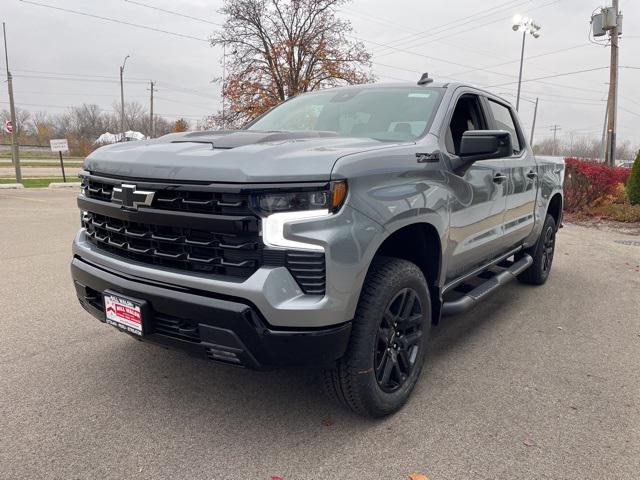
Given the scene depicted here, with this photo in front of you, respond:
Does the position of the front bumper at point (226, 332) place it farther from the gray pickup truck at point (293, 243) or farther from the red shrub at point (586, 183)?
the red shrub at point (586, 183)

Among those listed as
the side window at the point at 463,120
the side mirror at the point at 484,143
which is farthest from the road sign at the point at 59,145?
the side mirror at the point at 484,143

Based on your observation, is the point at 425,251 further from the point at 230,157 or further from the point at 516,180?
the point at 516,180

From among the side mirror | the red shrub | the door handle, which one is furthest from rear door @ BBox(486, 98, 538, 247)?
the red shrub

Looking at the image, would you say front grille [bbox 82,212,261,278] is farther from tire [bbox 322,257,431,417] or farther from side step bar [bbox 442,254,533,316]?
side step bar [bbox 442,254,533,316]

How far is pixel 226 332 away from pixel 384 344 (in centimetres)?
90

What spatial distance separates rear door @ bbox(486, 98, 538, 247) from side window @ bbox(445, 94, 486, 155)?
284 millimetres

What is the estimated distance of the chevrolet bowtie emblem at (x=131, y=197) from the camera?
2.38 m

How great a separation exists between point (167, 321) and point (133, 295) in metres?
0.22

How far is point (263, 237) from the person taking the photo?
216 cm

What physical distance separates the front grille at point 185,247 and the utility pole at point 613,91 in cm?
1858

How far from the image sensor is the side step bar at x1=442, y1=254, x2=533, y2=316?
3307 millimetres

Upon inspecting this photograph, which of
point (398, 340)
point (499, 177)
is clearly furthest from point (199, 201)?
point (499, 177)

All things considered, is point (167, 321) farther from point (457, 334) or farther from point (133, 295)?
point (457, 334)

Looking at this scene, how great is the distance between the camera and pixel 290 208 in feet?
7.13
